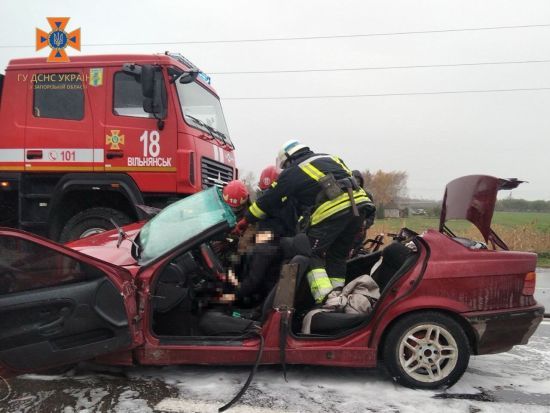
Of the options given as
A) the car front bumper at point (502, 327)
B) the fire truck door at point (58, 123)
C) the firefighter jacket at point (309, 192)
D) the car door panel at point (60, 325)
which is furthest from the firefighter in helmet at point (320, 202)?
the fire truck door at point (58, 123)

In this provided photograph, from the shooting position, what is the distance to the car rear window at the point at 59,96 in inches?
229

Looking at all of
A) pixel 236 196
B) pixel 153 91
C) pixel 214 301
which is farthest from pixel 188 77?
pixel 214 301

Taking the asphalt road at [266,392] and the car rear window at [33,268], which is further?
the asphalt road at [266,392]

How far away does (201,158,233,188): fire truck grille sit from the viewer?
6.02m

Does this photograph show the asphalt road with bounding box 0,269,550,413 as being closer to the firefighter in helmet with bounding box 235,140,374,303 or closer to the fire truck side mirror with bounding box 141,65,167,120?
the firefighter in helmet with bounding box 235,140,374,303

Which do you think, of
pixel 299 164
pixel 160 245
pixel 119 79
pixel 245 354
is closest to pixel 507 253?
pixel 299 164

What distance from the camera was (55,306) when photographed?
2.83m

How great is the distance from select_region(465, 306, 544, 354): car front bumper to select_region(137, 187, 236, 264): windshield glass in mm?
1821

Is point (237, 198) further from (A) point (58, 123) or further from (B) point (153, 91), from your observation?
(A) point (58, 123)

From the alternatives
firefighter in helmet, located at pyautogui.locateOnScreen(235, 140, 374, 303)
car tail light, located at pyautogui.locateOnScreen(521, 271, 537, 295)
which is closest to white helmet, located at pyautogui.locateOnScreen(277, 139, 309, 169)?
firefighter in helmet, located at pyautogui.locateOnScreen(235, 140, 374, 303)

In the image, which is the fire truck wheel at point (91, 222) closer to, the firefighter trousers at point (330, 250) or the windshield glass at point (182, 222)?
the windshield glass at point (182, 222)

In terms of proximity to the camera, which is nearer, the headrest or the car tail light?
the car tail light

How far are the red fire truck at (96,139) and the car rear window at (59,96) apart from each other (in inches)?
0.5

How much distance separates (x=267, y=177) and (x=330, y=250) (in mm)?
1312
